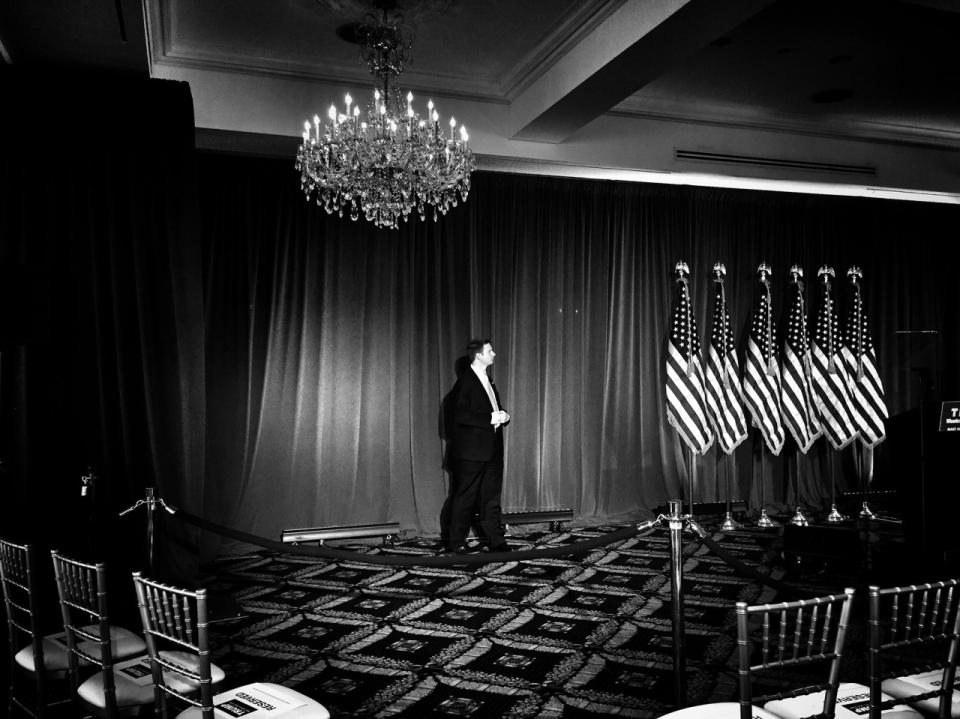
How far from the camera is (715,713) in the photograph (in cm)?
262

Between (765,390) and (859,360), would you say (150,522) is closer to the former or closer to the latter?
(765,390)

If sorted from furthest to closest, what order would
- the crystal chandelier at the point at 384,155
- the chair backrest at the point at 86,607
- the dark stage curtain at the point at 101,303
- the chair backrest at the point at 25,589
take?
the dark stage curtain at the point at 101,303 → the crystal chandelier at the point at 384,155 → the chair backrest at the point at 25,589 → the chair backrest at the point at 86,607

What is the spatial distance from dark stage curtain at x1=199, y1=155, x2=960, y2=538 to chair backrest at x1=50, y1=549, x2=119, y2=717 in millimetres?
4021

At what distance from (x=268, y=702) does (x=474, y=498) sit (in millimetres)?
4071

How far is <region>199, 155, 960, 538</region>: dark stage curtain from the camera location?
23.7 ft

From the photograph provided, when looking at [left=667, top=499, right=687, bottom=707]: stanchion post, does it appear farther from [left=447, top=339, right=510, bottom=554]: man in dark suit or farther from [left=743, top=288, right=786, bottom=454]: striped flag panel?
[left=743, top=288, right=786, bottom=454]: striped flag panel

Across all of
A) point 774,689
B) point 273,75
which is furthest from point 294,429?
point 774,689

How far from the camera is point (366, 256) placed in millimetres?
7648

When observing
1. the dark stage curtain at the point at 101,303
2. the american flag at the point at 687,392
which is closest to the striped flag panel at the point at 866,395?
the american flag at the point at 687,392

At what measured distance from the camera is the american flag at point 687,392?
8070mm

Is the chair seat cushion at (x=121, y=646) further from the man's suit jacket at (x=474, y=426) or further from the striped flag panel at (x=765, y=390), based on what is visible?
the striped flag panel at (x=765, y=390)

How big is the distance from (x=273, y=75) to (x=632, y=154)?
332cm

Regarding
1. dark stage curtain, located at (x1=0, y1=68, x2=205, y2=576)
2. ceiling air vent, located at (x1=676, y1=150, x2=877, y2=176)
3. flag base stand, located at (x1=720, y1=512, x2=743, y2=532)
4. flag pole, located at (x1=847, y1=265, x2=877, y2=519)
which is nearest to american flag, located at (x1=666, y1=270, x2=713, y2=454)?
flag base stand, located at (x1=720, y1=512, x2=743, y2=532)

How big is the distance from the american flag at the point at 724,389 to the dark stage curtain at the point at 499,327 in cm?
33
